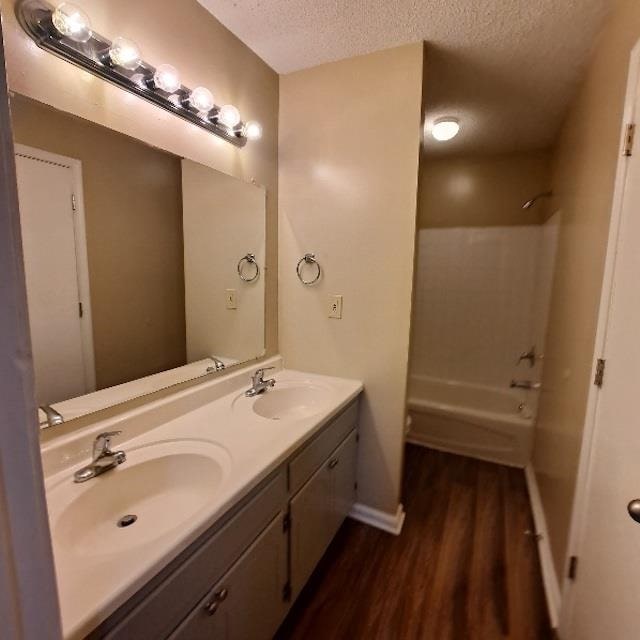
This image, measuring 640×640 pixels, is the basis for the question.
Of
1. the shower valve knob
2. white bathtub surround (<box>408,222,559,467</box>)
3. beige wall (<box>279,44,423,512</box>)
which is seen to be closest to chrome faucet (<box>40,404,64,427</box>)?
beige wall (<box>279,44,423,512</box>)

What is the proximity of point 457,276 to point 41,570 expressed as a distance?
321 cm

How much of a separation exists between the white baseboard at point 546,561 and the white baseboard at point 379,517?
676mm

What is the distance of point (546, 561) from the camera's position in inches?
64.4

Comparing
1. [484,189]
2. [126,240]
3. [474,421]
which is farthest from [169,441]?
[484,189]

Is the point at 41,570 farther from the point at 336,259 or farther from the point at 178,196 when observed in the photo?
the point at 336,259

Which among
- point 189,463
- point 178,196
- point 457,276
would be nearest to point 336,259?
point 178,196

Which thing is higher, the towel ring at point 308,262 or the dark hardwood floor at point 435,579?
the towel ring at point 308,262

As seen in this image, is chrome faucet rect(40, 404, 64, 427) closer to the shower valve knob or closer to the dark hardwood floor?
the dark hardwood floor

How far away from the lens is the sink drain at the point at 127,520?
959 millimetres

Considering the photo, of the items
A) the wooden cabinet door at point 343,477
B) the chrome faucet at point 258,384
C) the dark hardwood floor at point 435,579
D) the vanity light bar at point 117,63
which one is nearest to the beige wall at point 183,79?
the vanity light bar at point 117,63

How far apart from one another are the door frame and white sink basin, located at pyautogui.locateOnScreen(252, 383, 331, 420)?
1002mm

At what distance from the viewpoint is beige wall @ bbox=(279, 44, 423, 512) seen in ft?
5.40

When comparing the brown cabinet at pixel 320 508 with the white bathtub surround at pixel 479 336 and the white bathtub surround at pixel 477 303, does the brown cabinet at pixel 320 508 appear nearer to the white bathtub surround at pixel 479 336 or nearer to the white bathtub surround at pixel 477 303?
the white bathtub surround at pixel 479 336

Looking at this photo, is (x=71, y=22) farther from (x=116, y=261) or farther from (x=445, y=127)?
(x=445, y=127)
